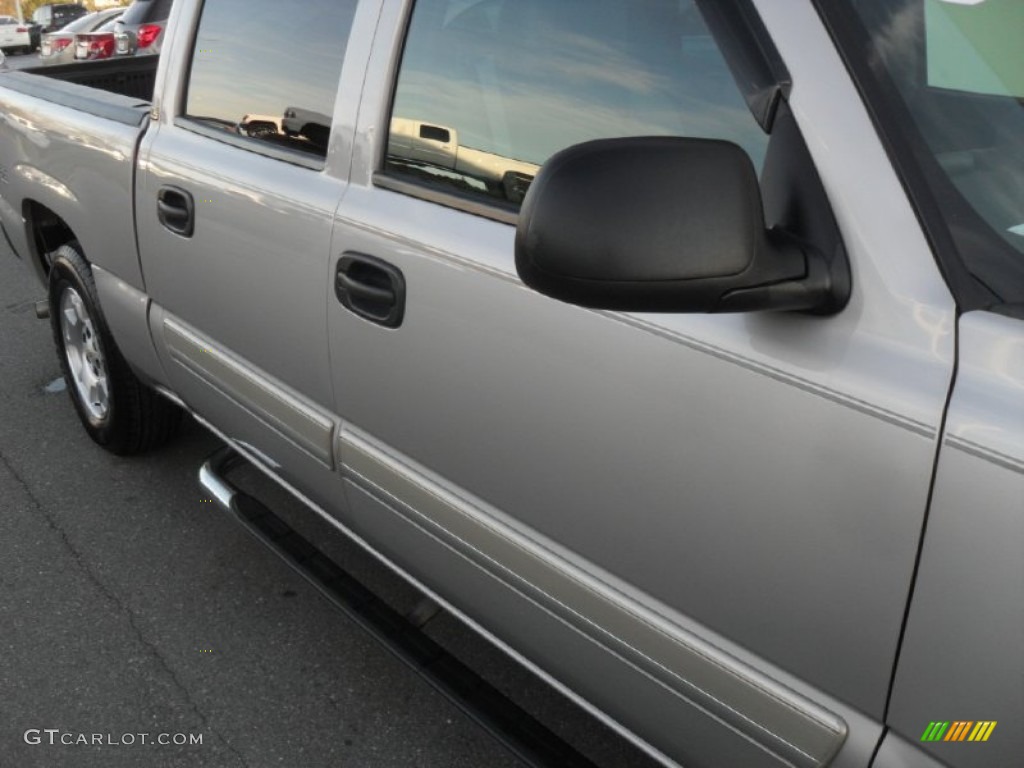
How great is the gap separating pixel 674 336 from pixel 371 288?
2.44ft

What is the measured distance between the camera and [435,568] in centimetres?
207

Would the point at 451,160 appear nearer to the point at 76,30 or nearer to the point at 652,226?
the point at 652,226

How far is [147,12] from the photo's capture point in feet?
42.1

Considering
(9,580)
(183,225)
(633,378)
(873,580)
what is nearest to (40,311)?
(9,580)

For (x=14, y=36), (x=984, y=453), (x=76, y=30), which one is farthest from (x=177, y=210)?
(x=14, y=36)

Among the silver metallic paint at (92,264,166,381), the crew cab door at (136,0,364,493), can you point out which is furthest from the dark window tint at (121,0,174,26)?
the crew cab door at (136,0,364,493)

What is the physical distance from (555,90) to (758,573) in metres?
0.90

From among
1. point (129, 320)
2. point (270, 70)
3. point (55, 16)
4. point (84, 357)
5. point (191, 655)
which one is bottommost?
point (55, 16)

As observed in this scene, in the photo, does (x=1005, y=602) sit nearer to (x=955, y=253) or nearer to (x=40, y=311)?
(x=955, y=253)

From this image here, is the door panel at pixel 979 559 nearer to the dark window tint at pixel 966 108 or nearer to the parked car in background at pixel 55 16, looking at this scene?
the dark window tint at pixel 966 108

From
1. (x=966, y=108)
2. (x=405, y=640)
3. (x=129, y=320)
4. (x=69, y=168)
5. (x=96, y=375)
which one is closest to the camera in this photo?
(x=966, y=108)

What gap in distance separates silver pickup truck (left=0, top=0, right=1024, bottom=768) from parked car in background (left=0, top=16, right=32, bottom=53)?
35.6 m

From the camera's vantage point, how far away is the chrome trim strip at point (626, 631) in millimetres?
1381

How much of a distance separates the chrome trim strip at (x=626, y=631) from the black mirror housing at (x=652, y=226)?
0.59 metres
